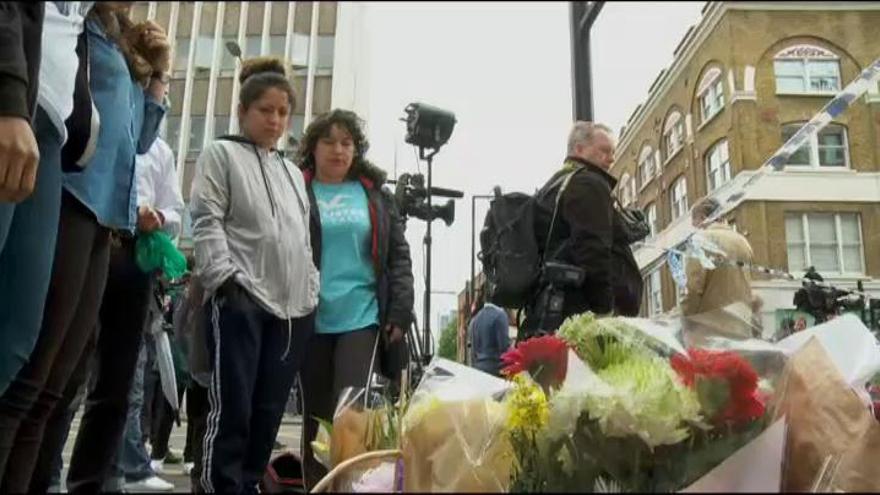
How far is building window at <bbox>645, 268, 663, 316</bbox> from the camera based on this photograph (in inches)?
81.0

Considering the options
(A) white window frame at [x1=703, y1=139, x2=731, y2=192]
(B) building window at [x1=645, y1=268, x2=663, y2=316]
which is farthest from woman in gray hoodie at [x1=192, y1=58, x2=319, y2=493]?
(A) white window frame at [x1=703, y1=139, x2=731, y2=192]

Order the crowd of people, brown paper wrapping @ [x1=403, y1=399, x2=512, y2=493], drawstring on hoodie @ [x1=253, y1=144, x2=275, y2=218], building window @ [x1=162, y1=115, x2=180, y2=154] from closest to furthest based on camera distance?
brown paper wrapping @ [x1=403, y1=399, x2=512, y2=493] < the crowd of people < drawstring on hoodie @ [x1=253, y1=144, x2=275, y2=218] < building window @ [x1=162, y1=115, x2=180, y2=154]

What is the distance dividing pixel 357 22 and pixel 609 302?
4.70 feet

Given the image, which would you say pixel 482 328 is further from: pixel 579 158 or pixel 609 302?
pixel 579 158

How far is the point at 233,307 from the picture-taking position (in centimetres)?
189

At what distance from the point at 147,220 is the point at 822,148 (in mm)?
1497

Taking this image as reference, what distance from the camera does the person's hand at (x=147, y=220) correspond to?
1974mm

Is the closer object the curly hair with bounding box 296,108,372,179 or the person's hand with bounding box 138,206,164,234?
the person's hand with bounding box 138,206,164,234

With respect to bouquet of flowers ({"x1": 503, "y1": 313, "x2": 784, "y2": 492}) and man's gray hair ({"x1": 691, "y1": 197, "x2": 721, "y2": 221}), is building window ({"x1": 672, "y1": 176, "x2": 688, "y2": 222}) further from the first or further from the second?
bouquet of flowers ({"x1": 503, "y1": 313, "x2": 784, "y2": 492})

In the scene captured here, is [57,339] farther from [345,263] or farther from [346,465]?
[345,263]

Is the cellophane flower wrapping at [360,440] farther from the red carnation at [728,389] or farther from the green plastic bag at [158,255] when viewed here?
the green plastic bag at [158,255]

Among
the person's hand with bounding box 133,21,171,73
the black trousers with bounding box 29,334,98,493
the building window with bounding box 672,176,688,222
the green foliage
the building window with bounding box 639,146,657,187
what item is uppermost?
the person's hand with bounding box 133,21,171,73

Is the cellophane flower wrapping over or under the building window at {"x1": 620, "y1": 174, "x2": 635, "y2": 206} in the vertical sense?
under

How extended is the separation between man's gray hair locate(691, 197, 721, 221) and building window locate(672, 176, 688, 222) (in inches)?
1.5
